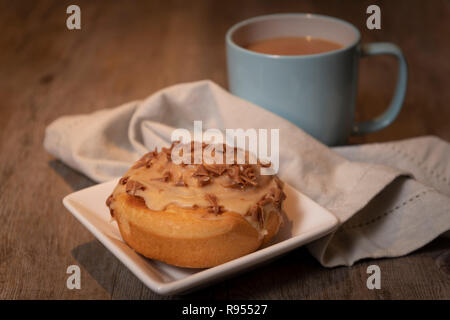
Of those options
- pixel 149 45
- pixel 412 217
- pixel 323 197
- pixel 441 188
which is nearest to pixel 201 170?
pixel 323 197

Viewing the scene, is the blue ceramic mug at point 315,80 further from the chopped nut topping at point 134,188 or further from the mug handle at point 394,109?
the chopped nut topping at point 134,188

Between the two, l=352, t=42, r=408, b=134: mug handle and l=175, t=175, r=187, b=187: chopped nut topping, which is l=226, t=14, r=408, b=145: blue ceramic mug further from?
l=175, t=175, r=187, b=187: chopped nut topping

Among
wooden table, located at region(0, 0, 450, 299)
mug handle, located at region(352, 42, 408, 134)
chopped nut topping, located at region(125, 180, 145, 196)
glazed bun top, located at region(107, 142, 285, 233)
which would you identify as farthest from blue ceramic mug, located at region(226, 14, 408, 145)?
chopped nut topping, located at region(125, 180, 145, 196)

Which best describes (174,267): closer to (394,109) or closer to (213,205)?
(213,205)

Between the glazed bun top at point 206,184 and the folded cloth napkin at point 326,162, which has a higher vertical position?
the glazed bun top at point 206,184

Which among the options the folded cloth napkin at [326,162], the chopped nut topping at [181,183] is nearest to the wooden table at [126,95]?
the folded cloth napkin at [326,162]

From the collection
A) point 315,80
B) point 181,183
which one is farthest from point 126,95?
point 181,183
